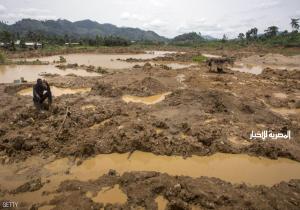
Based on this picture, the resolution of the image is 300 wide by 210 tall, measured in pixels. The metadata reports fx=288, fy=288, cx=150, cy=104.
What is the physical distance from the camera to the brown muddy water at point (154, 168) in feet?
22.9

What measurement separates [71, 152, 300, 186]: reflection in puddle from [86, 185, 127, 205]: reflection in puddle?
32.2 inches

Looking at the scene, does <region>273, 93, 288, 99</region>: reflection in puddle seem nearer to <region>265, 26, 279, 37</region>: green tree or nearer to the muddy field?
the muddy field

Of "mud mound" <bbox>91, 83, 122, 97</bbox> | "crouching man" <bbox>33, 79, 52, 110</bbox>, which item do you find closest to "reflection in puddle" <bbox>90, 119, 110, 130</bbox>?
"crouching man" <bbox>33, 79, 52, 110</bbox>

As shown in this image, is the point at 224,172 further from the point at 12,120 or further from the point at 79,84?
the point at 79,84

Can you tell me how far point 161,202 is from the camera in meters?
5.95

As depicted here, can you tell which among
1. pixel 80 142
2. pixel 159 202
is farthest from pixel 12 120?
pixel 159 202

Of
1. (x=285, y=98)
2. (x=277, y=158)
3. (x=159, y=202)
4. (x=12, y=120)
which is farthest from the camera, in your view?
(x=285, y=98)

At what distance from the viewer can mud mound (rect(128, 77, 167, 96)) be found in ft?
48.2


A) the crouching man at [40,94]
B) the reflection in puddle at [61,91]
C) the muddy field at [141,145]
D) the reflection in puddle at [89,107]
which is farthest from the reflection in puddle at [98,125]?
the reflection in puddle at [61,91]

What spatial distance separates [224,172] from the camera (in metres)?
7.47

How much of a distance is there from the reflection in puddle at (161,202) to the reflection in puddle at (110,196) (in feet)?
2.29

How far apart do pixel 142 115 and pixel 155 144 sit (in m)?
2.49

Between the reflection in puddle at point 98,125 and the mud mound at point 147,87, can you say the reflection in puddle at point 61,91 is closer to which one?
the mud mound at point 147,87

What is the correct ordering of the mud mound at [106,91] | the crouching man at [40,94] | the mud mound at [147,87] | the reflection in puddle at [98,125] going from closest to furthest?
the reflection in puddle at [98,125] → the crouching man at [40,94] → the mud mound at [106,91] → the mud mound at [147,87]
